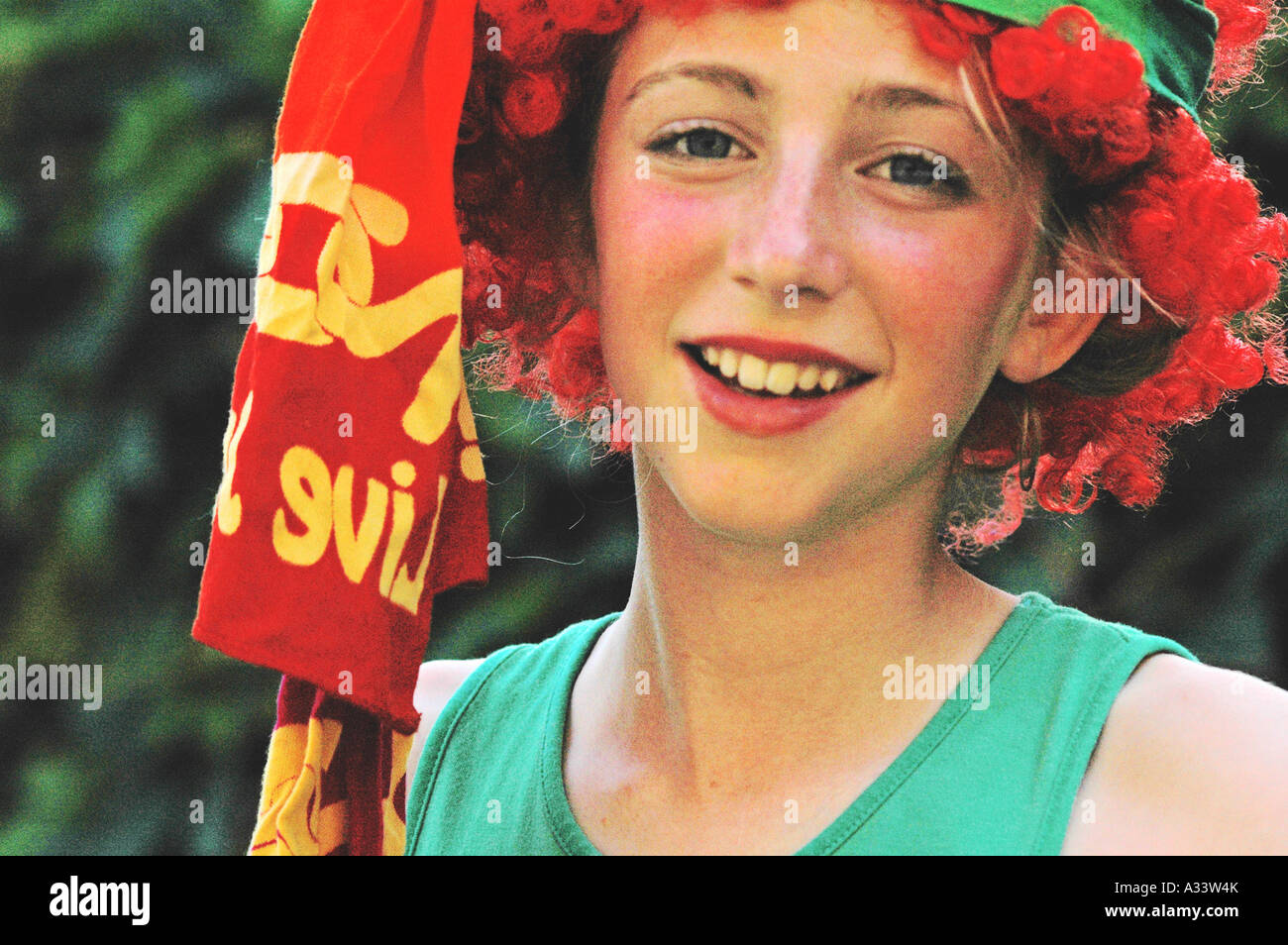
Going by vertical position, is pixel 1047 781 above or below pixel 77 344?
below

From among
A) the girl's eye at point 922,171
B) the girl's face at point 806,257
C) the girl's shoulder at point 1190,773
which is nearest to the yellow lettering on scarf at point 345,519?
the girl's face at point 806,257

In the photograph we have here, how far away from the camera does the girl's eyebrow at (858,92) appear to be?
1578 mm

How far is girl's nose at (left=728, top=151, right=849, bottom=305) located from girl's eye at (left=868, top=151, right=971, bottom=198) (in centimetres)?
6

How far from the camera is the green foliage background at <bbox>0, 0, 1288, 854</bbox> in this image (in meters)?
2.30

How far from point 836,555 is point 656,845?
0.36 meters

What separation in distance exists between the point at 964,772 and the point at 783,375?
1.42ft

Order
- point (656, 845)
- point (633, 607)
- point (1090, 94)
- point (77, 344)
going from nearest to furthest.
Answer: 1. point (1090, 94)
2. point (656, 845)
3. point (633, 607)
4. point (77, 344)

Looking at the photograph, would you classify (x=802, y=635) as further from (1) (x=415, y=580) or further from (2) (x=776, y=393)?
(1) (x=415, y=580)

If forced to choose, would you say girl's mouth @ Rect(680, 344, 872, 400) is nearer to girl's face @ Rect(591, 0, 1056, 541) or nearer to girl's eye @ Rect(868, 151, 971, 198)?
girl's face @ Rect(591, 0, 1056, 541)

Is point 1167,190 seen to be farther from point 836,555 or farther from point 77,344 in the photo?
point 77,344

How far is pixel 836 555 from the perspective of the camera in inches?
68.5

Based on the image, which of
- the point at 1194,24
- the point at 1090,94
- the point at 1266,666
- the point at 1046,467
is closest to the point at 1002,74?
the point at 1090,94

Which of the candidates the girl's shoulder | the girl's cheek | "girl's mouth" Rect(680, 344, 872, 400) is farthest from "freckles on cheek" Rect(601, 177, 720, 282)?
the girl's shoulder

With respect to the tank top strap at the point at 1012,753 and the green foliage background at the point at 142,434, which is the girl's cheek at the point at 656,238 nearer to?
the tank top strap at the point at 1012,753
